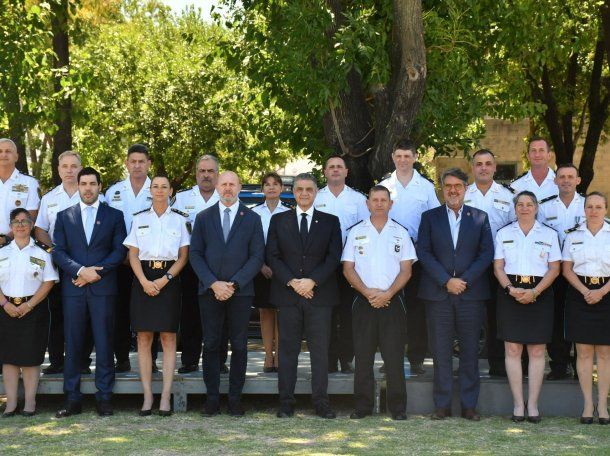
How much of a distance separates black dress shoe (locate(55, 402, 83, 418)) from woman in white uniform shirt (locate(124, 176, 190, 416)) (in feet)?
1.76

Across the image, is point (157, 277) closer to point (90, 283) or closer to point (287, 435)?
point (90, 283)

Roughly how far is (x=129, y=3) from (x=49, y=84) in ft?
60.2

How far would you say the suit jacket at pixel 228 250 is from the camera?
321 inches

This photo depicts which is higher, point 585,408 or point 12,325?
point 12,325

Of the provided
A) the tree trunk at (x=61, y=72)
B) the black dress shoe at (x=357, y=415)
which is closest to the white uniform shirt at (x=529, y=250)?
the black dress shoe at (x=357, y=415)

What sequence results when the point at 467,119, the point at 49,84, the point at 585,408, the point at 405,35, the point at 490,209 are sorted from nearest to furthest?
the point at 585,408 < the point at 490,209 < the point at 405,35 < the point at 467,119 < the point at 49,84

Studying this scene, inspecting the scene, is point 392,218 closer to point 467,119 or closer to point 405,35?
point 405,35

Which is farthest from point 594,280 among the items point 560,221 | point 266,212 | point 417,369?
point 266,212

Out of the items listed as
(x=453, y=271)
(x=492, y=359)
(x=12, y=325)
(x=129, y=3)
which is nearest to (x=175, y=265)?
(x=12, y=325)

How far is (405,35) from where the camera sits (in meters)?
10.2

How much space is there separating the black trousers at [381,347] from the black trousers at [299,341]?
0.26 meters

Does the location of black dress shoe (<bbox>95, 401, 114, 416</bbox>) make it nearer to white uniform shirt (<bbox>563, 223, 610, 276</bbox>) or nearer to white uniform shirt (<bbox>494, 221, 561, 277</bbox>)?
white uniform shirt (<bbox>494, 221, 561, 277</bbox>)

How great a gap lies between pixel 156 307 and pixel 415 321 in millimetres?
2316

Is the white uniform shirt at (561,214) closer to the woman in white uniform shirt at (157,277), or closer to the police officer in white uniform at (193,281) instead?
the police officer in white uniform at (193,281)
